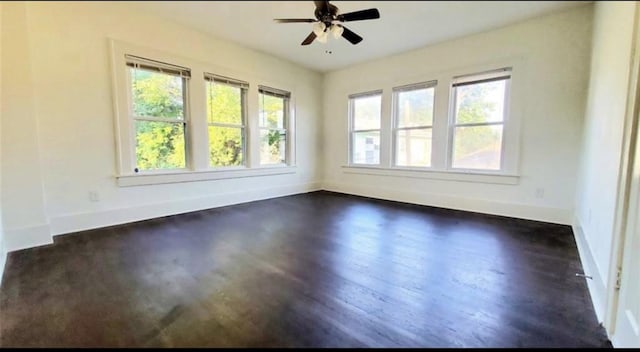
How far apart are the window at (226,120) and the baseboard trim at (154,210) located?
0.56 metres

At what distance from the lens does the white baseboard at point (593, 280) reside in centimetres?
145

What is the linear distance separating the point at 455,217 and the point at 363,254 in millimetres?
1928

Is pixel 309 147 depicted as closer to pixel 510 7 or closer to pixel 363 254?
pixel 363 254

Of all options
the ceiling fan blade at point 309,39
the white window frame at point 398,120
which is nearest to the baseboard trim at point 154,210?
the white window frame at point 398,120

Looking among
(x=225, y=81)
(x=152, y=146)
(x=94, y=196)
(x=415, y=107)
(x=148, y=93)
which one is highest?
(x=225, y=81)

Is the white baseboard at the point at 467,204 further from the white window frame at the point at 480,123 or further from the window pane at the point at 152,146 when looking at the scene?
the window pane at the point at 152,146

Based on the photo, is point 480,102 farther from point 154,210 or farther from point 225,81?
point 154,210

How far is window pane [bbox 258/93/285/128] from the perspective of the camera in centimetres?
471

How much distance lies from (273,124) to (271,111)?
0.77 ft

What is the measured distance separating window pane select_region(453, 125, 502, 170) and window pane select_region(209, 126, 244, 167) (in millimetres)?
3419

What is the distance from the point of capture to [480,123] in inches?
148

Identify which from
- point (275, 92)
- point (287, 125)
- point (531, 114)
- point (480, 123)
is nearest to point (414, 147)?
point (480, 123)

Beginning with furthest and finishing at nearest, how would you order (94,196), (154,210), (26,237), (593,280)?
1. (154,210)
2. (94,196)
3. (26,237)
4. (593,280)

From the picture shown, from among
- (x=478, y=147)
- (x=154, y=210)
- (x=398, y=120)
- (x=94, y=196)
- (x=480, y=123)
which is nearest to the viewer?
(x=94, y=196)
